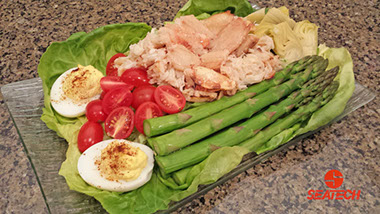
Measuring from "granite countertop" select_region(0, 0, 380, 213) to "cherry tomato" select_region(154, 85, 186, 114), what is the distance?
757mm

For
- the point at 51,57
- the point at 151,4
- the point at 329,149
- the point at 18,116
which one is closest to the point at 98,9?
the point at 151,4

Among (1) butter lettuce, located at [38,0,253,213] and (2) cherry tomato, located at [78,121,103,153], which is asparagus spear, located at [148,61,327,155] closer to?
(1) butter lettuce, located at [38,0,253,213]

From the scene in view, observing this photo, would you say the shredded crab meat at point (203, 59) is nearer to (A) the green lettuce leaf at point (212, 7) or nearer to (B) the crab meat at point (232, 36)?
(B) the crab meat at point (232, 36)

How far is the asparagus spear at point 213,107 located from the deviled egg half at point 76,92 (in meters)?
0.74

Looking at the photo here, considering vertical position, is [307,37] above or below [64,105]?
above

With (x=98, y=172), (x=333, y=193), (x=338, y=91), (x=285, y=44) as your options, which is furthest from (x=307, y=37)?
(x=98, y=172)

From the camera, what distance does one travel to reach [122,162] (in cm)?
217

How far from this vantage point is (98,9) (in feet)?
14.7

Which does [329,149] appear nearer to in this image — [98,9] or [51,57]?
[51,57]

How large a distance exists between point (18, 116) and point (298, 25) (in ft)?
9.92

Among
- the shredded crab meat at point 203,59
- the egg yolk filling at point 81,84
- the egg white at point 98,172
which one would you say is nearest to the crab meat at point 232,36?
the shredded crab meat at point 203,59

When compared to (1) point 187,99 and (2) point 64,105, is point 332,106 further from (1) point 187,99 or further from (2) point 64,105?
(2) point 64,105

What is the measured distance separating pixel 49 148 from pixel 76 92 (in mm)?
531

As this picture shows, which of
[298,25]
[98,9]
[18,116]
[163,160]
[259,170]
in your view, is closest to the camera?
[163,160]
